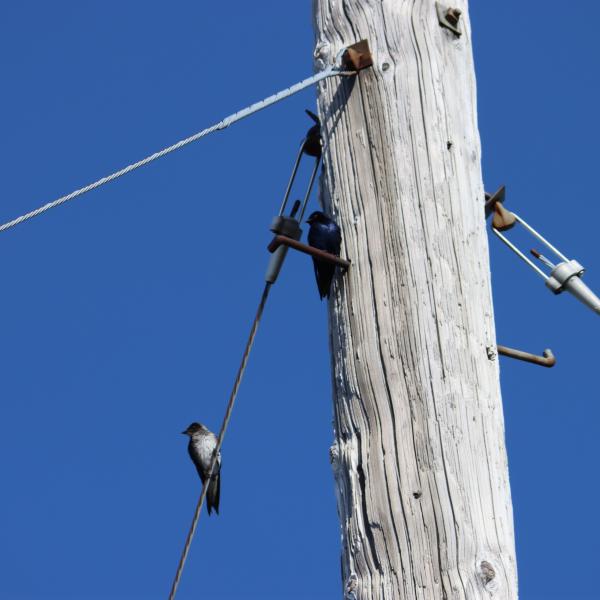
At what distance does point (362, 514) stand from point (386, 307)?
Answer: 530 mm

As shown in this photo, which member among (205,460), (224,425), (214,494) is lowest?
(224,425)

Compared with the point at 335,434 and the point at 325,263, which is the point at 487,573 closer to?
the point at 335,434

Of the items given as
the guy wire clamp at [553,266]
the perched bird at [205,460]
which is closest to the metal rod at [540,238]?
the guy wire clamp at [553,266]

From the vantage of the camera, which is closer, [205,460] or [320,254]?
[320,254]

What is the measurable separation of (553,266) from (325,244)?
3.33 ft

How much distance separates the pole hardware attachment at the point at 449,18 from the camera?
11.9ft

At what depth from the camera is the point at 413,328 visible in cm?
319

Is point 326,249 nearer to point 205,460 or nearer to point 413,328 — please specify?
point 413,328

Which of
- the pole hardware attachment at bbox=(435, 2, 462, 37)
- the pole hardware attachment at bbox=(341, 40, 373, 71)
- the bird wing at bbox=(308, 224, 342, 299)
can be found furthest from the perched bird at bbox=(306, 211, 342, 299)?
→ the pole hardware attachment at bbox=(435, 2, 462, 37)

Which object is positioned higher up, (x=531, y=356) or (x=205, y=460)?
(x=205, y=460)

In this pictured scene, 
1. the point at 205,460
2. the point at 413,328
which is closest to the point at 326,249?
the point at 413,328

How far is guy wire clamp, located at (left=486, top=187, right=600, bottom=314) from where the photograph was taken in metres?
4.02

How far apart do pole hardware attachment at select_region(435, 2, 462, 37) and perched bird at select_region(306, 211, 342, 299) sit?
2.20 feet

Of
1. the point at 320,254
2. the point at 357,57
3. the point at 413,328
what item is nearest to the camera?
the point at 413,328
